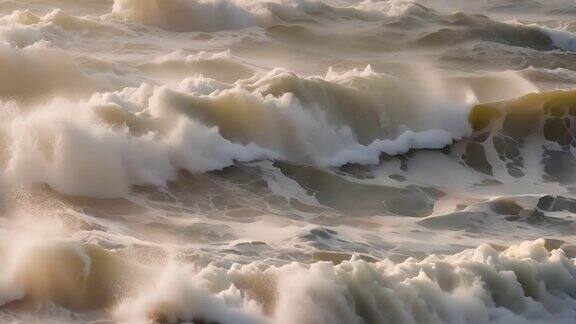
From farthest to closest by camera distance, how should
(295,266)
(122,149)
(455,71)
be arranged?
(455,71) → (122,149) → (295,266)

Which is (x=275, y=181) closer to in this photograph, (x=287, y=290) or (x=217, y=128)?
(x=217, y=128)

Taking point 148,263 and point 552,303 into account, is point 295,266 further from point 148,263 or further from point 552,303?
point 552,303

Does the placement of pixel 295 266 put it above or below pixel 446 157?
above

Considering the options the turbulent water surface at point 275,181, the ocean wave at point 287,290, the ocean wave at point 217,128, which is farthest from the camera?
the ocean wave at point 217,128

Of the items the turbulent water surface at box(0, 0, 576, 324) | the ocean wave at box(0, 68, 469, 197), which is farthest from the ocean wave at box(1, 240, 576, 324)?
the ocean wave at box(0, 68, 469, 197)

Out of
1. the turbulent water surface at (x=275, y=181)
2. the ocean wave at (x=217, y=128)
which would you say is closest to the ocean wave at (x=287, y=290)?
the turbulent water surface at (x=275, y=181)

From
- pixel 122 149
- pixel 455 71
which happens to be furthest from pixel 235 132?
pixel 455 71

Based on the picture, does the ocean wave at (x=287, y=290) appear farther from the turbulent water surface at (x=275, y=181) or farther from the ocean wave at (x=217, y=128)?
the ocean wave at (x=217, y=128)

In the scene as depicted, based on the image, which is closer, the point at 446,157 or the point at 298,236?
the point at 298,236
